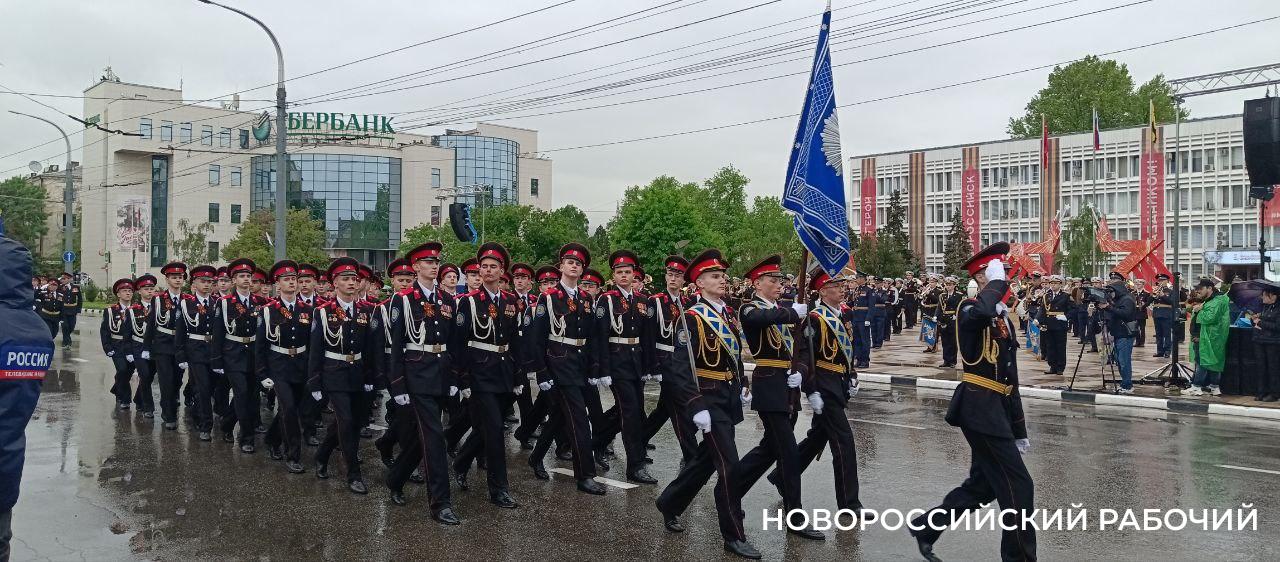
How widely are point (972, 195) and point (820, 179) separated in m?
64.2

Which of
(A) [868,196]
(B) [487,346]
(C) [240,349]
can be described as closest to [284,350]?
(C) [240,349]

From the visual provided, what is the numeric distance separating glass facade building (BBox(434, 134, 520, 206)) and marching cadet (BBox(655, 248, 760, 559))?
7796 centimetres

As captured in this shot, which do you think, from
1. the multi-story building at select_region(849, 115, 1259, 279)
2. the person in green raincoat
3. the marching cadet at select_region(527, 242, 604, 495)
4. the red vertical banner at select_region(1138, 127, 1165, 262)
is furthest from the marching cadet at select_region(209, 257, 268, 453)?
the red vertical banner at select_region(1138, 127, 1165, 262)

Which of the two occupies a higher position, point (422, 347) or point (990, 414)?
A: point (422, 347)

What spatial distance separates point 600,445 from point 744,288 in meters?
13.4

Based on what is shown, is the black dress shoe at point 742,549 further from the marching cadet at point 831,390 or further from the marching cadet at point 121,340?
the marching cadet at point 121,340

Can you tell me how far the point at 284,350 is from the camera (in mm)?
9586

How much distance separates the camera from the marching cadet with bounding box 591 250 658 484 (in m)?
8.47

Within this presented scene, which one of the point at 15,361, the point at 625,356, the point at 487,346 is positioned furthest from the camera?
the point at 625,356

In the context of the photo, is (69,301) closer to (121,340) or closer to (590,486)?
(121,340)

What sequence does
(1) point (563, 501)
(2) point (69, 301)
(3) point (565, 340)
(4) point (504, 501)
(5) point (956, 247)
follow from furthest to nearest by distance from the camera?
1. (5) point (956, 247)
2. (2) point (69, 301)
3. (3) point (565, 340)
4. (1) point (563, 501)
5. (4) point (504, 501)

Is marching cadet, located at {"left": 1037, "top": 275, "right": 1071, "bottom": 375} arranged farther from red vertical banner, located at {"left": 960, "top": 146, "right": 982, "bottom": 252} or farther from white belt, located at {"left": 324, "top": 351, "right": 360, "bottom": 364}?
red vertical banner, located at {"left": 960, "top": 146, "right": 982, "bottom": 252}

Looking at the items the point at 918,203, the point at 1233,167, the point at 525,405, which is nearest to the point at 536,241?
the point at 918,203

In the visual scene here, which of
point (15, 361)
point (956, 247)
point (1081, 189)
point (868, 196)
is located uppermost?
point (868, 196)
